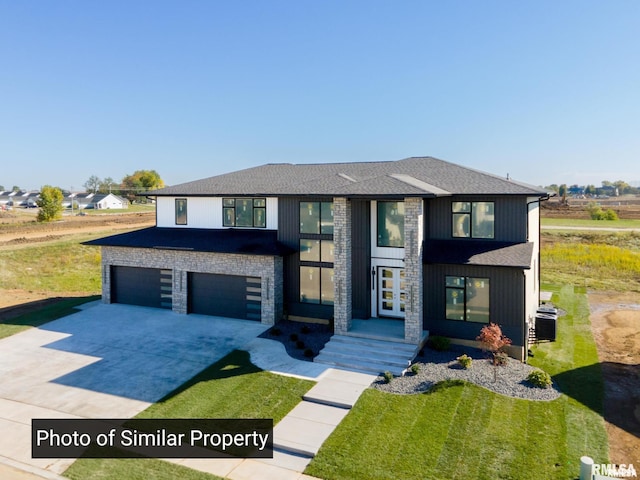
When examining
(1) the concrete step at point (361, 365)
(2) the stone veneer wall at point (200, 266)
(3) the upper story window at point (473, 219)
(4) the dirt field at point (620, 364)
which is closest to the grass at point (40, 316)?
(2) the stone veneer wall at point (200, 266)

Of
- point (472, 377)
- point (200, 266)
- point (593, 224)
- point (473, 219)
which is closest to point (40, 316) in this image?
point (200, 266)

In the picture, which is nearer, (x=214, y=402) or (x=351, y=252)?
(x=214, y=402)

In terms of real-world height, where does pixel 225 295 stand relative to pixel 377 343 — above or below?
above

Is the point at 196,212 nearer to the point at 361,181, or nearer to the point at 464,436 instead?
the point at 361,181

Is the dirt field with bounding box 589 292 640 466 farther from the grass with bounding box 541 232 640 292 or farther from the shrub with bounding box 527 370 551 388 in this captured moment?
the grass with bounding box 541 232 640 292

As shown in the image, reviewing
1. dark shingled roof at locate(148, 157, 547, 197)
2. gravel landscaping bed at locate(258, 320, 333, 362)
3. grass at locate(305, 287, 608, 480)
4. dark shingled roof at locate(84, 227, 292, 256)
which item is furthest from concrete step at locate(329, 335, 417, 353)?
dark shingled roof at locate(148, 157, 547, 197)

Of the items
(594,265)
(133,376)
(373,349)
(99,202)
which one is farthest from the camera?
(99,202)

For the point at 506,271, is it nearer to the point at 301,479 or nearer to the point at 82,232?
the point at 301,479

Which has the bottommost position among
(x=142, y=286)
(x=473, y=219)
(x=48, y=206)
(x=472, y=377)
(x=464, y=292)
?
(x=472, y=377)
